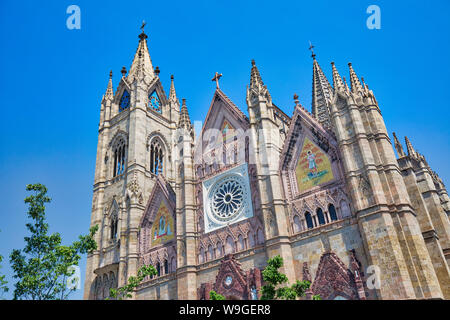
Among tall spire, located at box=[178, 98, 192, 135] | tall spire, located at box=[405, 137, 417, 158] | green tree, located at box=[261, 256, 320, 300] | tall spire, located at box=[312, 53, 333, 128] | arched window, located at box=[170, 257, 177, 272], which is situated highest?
tall spire, located at box=[312, 53, 333, 128]

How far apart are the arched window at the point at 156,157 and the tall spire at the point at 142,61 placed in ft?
31.5

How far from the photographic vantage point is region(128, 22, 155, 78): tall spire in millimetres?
50081

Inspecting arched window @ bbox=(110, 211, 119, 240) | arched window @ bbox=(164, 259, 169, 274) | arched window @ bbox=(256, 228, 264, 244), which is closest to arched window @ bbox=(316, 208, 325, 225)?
arched window @ bbox=(256, 228, 264, 244)

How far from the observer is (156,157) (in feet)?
150

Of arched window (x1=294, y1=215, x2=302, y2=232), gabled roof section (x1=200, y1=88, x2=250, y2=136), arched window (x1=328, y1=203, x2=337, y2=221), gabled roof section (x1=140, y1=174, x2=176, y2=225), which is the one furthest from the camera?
gabled roof section (x1=140, y1=174, x2=176, y2=225)

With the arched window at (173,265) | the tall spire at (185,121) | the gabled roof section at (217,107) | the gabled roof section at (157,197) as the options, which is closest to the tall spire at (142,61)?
the tall spire at (185,121)

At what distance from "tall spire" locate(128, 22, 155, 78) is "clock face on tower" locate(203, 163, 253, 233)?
75.4 ft

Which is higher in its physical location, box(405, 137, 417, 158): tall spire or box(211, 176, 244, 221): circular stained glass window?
box(405, 137, 417, 158): tall spire

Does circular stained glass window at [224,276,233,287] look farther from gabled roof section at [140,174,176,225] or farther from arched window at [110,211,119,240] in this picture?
arched window at [110,211,119,240]

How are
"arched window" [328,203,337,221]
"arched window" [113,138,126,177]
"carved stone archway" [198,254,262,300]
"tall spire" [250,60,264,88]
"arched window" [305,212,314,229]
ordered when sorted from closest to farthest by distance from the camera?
"arched window" [328,203,337,221] < "carved stone archway" [198,254,262,300] < "arched window" [305,212,314,229] < "tall spire" [250,60,264,88] < "arched window" [113,138,126,177]

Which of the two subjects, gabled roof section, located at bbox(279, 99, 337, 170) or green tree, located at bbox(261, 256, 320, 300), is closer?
green tree, located at bbox(261, 256, 320, 300)

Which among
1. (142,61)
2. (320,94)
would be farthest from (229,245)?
(142,61)
